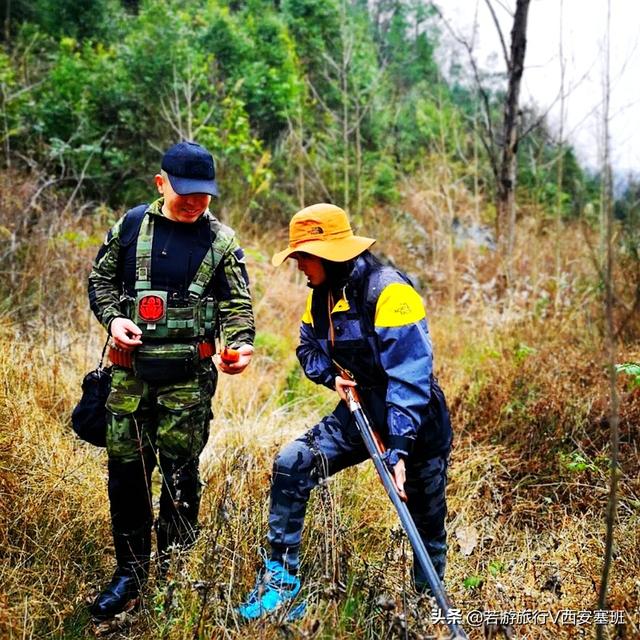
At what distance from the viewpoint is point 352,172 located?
1125 cm

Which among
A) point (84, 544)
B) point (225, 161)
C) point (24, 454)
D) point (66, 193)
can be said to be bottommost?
point (84, 544)

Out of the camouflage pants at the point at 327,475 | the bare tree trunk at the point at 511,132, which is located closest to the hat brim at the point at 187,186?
the camouflage pants at the point at 327,475

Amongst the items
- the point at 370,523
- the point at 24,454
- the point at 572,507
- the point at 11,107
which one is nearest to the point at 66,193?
the point at 11,107

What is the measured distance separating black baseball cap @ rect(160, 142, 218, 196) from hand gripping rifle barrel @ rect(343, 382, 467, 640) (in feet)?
3.09

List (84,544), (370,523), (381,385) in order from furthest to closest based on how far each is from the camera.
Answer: (370,523) < (84,544) < (381,385)

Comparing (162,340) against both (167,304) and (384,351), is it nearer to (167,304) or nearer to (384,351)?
(167,304)

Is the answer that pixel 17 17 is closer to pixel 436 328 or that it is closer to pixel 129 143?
pixel 129 143

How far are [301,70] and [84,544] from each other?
41.8ft

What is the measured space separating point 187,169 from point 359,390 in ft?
3.57

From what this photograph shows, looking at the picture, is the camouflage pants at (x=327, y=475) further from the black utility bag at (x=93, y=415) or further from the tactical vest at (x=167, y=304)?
the black utility bag at (x=93, y=415)

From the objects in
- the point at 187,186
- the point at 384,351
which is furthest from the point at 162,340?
the point at 384,351

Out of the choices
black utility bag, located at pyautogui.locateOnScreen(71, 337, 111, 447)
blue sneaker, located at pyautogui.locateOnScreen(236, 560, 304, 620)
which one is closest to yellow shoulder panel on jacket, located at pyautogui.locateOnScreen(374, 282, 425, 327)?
blue sneaker, located at pyautogui.locateOnScreen(236, 560, 304, 620)

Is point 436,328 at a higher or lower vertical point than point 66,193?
lower

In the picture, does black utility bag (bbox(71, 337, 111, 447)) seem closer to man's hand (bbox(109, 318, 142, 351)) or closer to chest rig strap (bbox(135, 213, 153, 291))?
man's hand (bbox(109, 318, 142, 351))
